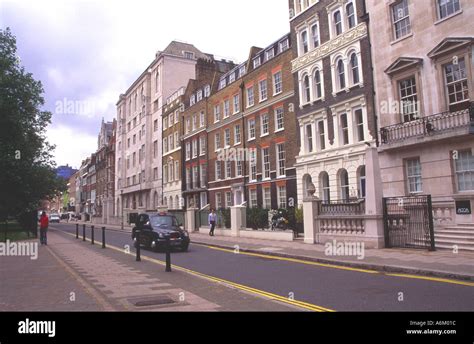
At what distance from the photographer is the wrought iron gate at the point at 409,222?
1473 cm

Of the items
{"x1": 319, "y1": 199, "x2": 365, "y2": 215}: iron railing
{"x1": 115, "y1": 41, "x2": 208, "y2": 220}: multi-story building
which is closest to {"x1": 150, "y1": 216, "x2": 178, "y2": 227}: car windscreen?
{"x1": 319, "y1": 199, "x2": 365, "y2": 215}: iron railing

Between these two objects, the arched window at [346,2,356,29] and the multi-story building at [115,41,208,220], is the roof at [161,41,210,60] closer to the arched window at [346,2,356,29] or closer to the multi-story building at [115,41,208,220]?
the multi-story building at [115,41,208,220]

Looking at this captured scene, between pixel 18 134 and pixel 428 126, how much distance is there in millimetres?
30094

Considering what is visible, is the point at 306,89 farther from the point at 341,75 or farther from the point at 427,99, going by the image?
the point at 427,99

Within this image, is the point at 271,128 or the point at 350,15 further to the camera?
the point at 271,128

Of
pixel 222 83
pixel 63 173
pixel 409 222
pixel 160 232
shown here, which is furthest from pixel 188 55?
pixel 63 173

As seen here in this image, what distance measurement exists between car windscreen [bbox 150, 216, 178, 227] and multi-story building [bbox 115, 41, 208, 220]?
3303cm

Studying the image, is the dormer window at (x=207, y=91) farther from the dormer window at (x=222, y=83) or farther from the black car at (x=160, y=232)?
the black car at (x=160, y=232)

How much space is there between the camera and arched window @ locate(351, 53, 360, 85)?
24.1 metres

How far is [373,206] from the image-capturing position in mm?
15812

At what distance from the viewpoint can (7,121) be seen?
31.2 metres

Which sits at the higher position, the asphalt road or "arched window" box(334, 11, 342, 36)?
"arched window" box(334, 11, 342, 36)
